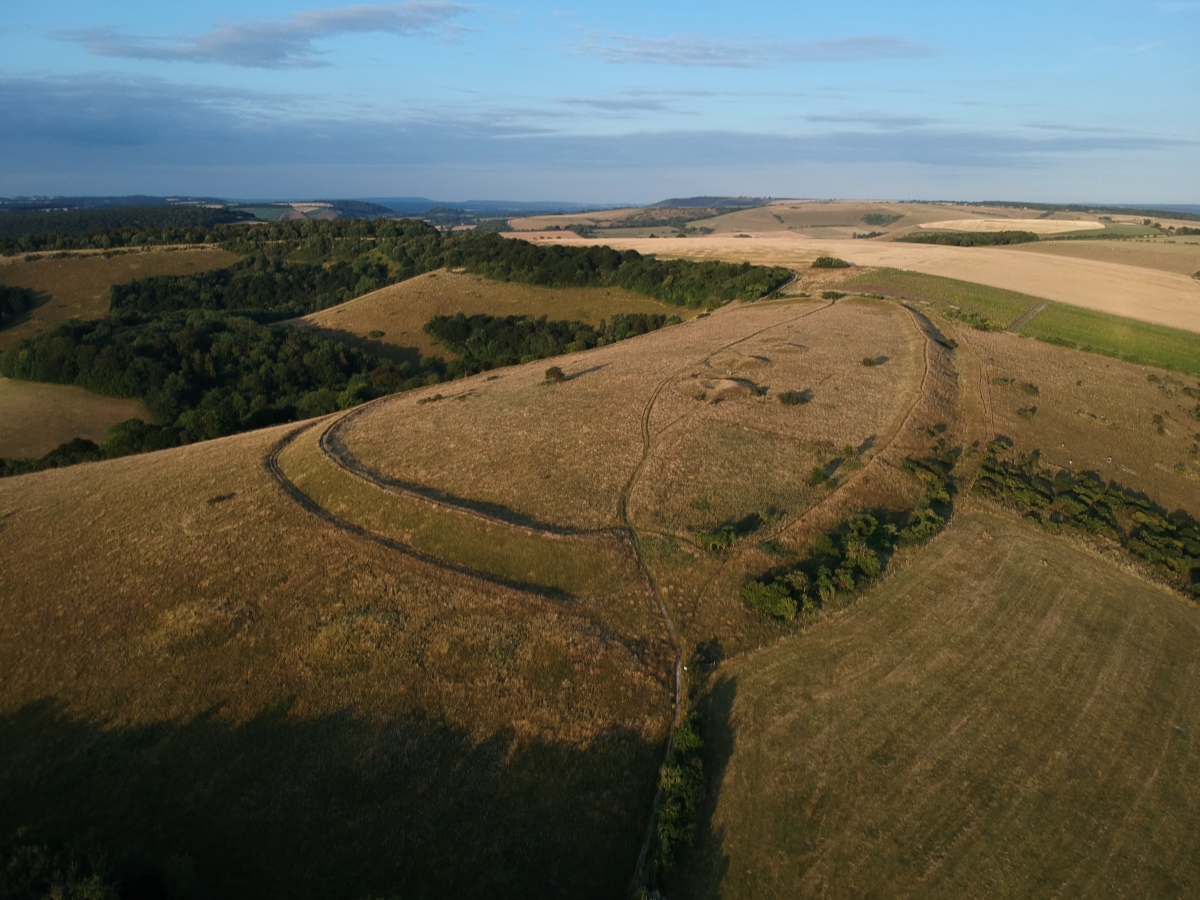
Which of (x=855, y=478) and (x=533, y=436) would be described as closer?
(x=855, y=478)

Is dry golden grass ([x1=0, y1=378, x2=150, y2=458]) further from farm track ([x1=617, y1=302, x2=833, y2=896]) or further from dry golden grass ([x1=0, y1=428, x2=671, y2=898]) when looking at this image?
farm track ([x1=617, y1=302, x2=833, y2=896])

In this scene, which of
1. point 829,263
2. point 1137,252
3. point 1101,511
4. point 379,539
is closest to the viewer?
point 379,539

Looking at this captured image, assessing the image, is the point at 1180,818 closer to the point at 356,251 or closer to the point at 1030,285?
the point at 1030,285

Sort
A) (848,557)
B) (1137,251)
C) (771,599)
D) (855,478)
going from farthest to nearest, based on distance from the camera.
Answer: (1137,251) < (855,478) < (848,557) < (771,599)

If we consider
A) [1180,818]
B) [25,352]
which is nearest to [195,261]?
[25,352]

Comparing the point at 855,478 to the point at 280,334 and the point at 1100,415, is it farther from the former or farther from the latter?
the point at 280,334

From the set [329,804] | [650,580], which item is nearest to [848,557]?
[650,580]
